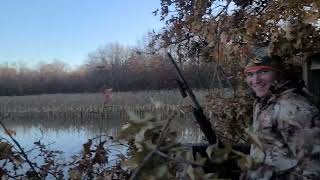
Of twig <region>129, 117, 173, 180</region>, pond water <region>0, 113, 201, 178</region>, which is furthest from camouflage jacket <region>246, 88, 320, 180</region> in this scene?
pond water <region>0, 113, 201, 178</region>

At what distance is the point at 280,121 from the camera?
8.75ft

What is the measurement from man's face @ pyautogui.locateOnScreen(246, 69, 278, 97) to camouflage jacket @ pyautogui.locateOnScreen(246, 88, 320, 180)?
0.41 feet

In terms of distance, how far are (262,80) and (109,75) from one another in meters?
5.50

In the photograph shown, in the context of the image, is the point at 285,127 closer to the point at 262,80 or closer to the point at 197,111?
the point at 262,80

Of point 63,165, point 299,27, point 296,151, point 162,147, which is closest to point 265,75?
point 296,151

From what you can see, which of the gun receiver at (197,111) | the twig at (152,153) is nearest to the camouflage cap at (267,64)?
the gun receiver at (197,111)

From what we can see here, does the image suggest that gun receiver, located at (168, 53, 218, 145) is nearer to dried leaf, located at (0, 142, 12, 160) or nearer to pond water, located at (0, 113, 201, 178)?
dried leaf, located at (0, 142, 12, 160)

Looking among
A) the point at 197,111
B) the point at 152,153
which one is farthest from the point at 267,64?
the point at 152,153

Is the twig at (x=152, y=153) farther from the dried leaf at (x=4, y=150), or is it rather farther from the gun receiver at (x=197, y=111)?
the dried leaf at (x=4, y=150)

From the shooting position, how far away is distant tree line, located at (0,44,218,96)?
22.6ft

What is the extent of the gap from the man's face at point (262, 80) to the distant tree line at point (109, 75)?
488 millimetres

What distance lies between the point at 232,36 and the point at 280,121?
6.47 feet

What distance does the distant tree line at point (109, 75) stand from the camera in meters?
6.90

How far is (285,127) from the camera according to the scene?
2.63m
